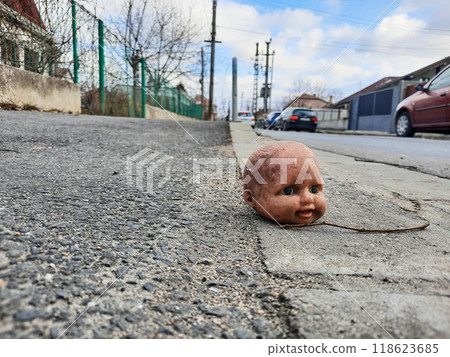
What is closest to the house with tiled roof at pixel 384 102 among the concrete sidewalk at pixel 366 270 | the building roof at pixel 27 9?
the building roof at pixel 27 9

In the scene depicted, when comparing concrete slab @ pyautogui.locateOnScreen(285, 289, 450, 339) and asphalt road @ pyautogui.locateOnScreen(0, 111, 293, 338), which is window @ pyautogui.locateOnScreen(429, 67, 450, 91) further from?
concrete slab @ pyautogui.locateOnScreen(285, 289, 450, 339)

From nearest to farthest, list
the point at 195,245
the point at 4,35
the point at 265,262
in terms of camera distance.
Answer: the point at 265,262 < the point at 195,245 < the point at 4,35

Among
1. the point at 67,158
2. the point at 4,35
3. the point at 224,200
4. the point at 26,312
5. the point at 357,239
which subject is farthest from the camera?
the point at 4,35

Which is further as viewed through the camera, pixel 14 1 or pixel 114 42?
pixel 114 42

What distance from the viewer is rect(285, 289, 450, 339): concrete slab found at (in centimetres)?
81

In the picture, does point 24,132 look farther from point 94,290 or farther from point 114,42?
point 114,42

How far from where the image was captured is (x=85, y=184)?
7.09 feet

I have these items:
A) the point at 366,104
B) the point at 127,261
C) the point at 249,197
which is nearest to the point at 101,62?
the point at 249,197

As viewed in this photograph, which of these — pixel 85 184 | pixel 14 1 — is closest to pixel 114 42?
pixel 14 1

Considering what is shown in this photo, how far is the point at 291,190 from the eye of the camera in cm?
163

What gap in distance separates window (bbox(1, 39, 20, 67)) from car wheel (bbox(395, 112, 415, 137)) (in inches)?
380

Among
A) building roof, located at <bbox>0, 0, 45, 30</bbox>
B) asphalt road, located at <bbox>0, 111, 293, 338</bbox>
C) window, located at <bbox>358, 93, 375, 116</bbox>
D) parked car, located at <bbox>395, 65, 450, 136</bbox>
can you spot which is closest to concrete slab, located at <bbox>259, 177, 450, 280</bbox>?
asphalt road, located at <bbox>0, 111, 293, 338</bbox>

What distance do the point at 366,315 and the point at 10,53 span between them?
22.4ft

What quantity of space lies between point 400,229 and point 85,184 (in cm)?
191
